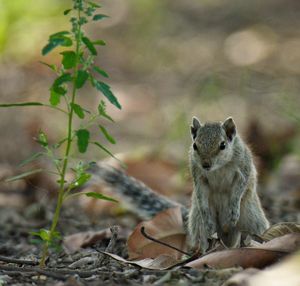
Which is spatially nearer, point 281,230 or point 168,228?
point 281,230

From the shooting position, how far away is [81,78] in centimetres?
379

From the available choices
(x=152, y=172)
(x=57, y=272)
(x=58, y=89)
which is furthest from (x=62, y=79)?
(x=152, y=172)

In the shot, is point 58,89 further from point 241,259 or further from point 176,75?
point 176,75

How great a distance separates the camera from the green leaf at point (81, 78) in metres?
3.77

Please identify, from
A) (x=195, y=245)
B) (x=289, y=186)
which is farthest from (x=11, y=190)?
(x=195, y=245)

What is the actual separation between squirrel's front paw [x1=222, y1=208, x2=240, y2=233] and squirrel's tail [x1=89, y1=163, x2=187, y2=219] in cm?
98

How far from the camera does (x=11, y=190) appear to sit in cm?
808

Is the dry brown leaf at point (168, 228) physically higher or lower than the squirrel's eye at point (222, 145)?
lower

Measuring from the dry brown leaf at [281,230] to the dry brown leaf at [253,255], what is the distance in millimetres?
314

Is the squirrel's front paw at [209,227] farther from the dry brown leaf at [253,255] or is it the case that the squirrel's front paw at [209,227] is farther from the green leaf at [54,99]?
the green leaf at [54,99]

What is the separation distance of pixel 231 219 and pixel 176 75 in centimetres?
793

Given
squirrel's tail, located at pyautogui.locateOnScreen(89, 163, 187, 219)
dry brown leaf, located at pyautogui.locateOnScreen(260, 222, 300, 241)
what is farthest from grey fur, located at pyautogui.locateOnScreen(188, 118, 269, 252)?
squirrel's tail, located at pyautogui.locateOnScreen(89, 163, 187, 219)

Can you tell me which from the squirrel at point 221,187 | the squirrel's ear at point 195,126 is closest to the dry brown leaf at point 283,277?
the squirrel at point 221,187

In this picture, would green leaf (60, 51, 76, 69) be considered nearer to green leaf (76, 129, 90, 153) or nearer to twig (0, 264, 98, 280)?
green leaf (76, 129, 90, 153)
